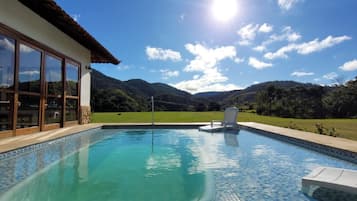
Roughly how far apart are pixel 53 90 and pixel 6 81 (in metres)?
2.72

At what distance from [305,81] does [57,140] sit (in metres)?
46.1

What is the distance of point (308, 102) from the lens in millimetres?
27797

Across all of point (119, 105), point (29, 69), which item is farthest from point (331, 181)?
point (119, 105)

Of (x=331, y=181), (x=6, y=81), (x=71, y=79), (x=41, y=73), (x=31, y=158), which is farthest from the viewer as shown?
(x=71, y=79)

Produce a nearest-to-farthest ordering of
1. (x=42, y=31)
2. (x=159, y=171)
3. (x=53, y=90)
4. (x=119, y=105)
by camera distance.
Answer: (x=159, y=171) < (x=42, y=31) < (x=53, y=90) < (x=119, y=105)

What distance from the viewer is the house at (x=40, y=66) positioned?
688 centimetres

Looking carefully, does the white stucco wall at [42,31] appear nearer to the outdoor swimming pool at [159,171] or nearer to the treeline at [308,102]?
the outdoor swimming pool at [159,171]

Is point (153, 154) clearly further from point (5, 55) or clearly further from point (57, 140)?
point (5, 55)

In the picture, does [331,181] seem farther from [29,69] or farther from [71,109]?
[71,109]

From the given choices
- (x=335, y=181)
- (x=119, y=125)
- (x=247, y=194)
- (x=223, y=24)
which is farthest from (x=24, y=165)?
(x=223, y=24)

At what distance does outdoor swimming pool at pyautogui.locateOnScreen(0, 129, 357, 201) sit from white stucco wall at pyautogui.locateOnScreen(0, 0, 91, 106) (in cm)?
322

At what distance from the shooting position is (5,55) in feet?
22.2

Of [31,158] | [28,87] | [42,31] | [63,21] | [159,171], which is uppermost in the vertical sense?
[63,21]

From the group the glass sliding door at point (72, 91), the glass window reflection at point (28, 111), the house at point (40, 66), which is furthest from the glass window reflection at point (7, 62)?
the glass sliding door at point (72, 91)
